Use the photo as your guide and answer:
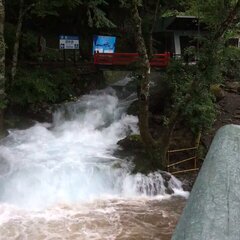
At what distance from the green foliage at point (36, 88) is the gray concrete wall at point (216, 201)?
14.0 metres

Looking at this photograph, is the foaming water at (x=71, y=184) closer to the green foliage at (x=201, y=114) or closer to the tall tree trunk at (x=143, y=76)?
the tall tree trunk at (x=143, y=76)

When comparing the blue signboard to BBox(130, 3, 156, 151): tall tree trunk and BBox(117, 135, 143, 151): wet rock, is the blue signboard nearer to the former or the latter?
BBox(117, 135, 143, 151): wet rock

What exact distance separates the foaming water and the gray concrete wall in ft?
25.0

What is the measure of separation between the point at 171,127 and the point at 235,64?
26.3 feet

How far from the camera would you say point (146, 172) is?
1219cm

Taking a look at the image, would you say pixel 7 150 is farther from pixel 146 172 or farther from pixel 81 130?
pixel 146 172

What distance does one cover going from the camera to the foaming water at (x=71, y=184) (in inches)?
364

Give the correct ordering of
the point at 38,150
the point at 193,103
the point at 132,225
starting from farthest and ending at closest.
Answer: the point at 38,150
the point at 193,103
the point at 132,225

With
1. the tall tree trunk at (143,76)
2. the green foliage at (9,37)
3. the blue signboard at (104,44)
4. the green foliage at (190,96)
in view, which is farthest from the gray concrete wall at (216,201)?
the blue signboard at (104,44)

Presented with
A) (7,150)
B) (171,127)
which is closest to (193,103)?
(171,127)

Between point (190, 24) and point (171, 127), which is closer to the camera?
point (171, 127)

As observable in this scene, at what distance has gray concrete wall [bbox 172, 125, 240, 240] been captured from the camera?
50.7 inches

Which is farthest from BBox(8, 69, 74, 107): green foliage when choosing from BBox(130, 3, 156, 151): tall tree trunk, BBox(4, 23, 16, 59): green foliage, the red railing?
BBox(130, 3, 156, 151): tall tree trunk

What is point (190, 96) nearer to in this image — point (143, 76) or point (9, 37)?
point (143, 76)
